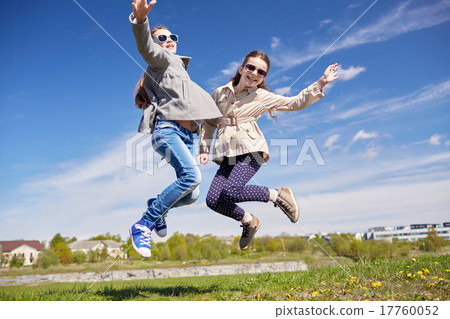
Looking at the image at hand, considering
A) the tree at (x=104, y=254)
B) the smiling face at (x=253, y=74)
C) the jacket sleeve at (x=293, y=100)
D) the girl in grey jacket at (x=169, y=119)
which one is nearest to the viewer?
the girl in grey jacket at (x=169, y=119)

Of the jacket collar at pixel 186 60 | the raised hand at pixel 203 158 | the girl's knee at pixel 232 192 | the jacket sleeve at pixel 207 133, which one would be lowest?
the girl's knee at pixel 232 192

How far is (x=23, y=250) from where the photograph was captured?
4381 centimetres

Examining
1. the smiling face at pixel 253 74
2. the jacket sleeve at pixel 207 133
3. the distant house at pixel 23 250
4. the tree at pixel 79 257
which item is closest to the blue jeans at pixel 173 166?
the jacket sleeve at pixel 207 133

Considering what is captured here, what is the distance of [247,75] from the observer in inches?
177

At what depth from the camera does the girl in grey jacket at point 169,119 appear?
Result: 148 inches

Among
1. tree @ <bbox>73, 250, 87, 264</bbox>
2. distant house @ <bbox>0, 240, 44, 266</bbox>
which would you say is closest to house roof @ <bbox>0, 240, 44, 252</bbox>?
distant house @ <bbox>0, 240, 44, 266</bbox>

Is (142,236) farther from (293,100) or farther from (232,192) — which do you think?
(293,100)

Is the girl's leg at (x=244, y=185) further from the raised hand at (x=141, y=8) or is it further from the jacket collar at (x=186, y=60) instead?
the raised hand at (x=141, y=8)

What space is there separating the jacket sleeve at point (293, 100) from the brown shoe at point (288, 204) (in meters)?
1.10

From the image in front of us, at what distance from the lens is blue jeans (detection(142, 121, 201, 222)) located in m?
3.77

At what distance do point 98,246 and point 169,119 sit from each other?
57.2 m

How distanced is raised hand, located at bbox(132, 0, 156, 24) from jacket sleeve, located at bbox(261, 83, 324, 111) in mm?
1831

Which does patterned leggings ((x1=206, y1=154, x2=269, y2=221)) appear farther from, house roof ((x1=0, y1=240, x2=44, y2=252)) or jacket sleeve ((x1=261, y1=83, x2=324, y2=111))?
house roof ((x1=0, y1=240, x2=44, y2=252))

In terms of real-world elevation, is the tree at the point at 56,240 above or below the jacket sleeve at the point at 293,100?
below
